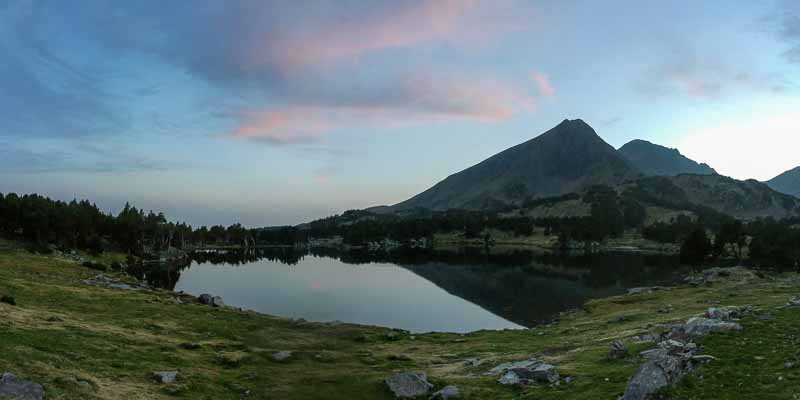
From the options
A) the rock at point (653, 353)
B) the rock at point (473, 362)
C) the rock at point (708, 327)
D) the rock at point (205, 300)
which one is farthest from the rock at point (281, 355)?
A: the rock at point (205, 300)

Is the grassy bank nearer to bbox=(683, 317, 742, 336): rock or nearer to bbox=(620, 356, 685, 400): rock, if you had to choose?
bbox=(620, 356, 685, 400): rock

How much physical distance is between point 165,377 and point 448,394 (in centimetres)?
1951

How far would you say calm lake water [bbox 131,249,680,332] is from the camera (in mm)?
92000

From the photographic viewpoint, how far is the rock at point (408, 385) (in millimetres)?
32531

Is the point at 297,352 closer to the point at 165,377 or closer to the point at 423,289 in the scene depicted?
the point at 165,377

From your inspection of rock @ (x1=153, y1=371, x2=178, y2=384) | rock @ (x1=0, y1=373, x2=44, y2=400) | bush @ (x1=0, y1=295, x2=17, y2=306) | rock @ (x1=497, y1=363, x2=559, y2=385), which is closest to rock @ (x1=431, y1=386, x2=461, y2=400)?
rock @ (x1=497, y1=363, x2=559, y2=385)

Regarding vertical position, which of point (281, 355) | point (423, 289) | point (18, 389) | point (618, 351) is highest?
point (18, 389)

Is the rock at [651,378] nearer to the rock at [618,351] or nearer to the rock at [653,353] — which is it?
the rock at [653,353]

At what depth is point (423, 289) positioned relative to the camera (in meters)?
133

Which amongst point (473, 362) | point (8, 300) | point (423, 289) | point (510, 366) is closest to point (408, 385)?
point (510, 366)

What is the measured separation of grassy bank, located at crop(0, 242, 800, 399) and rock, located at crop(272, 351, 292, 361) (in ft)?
1.88

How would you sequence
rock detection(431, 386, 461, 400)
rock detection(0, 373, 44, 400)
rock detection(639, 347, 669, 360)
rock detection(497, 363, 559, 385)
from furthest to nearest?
rock detection(497, 363, 559, 385)
rock detection(431, 386, 461, 400)
rock detection(639, 347, 669, 360)
rock detection(0, 373, 44, 400)

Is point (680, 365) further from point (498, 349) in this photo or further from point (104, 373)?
point (104, 373)

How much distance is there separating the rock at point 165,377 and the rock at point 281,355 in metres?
11.2
